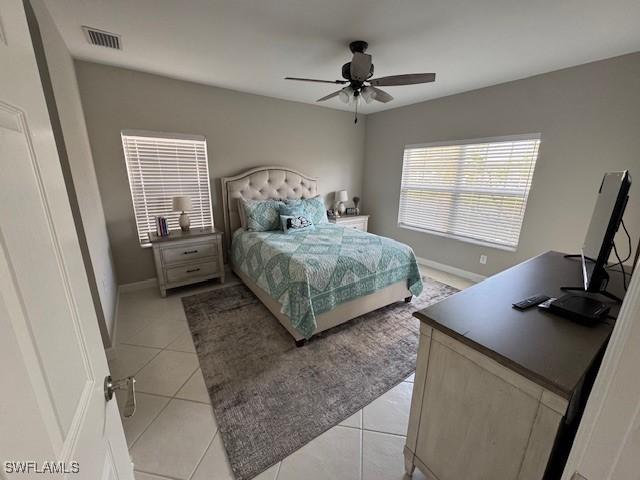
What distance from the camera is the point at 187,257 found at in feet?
10.5

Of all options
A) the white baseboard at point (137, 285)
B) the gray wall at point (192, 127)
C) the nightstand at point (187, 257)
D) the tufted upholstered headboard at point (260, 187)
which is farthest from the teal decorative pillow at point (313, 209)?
the white baseboard at point (137, 285)

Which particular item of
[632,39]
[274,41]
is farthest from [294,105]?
[632,39]

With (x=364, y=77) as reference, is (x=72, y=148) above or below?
below

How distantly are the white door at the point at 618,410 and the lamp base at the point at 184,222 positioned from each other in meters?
3.67

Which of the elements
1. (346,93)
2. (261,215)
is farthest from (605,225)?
(261,215)

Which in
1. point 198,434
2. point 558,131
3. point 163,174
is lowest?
point 198,434

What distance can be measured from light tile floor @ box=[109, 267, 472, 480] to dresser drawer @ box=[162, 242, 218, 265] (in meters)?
1.05

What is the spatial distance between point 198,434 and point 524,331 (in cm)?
180

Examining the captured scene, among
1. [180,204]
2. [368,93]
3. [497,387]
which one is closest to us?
[497,387]

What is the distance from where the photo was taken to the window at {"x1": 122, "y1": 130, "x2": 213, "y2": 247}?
10.2 ft

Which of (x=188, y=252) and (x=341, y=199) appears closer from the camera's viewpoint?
(x=188, y=252)

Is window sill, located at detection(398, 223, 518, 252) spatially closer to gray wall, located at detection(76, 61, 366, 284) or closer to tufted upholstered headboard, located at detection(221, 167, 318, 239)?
gray wall, located at detection(76, 61, 366, 284)

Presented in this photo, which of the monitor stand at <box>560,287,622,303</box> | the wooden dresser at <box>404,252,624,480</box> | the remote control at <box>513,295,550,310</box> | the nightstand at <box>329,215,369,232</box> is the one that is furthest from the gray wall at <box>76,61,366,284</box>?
the monitor stand at <box>560,287,622,303</box>

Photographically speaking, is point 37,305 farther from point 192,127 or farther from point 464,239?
point 464,239
